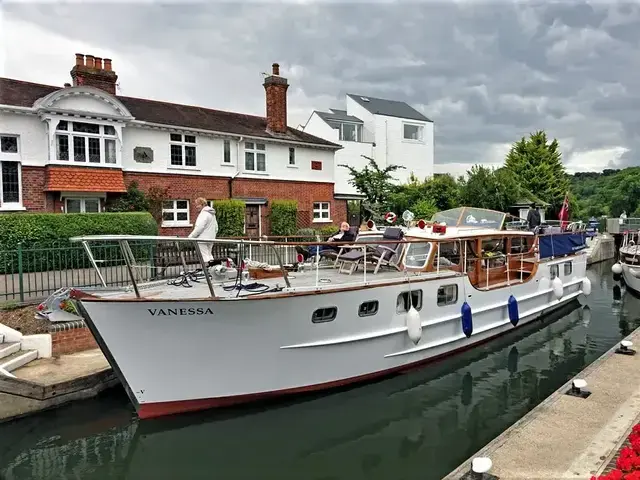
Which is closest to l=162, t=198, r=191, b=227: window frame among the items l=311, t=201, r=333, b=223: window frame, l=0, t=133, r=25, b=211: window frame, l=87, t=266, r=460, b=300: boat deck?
l=0, t=133, r=25, b=211: window frame

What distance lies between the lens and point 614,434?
6.18m

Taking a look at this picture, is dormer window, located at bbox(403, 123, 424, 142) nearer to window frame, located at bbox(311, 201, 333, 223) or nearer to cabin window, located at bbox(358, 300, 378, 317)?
window frame, located at bbox(311, 201, 333, 223)

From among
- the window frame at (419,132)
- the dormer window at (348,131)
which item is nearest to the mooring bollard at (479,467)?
the dormer window at (348,131)

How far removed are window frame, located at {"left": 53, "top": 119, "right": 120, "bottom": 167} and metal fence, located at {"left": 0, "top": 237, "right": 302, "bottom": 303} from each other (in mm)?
4637

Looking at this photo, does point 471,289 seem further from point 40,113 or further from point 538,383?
point 40,113

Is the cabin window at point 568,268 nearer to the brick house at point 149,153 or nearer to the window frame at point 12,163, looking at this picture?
the brick house at point 149,153

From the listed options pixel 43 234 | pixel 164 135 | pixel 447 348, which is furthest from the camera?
pixel 164 135

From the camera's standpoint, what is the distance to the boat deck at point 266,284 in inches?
323

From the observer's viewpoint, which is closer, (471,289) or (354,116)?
(471,289)

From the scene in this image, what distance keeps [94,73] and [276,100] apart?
9397 millimetres

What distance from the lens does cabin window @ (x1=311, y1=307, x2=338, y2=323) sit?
8805 mm

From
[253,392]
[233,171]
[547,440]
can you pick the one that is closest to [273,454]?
[253,392]

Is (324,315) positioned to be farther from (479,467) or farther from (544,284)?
(544,284)

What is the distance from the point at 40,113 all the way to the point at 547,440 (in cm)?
2021
